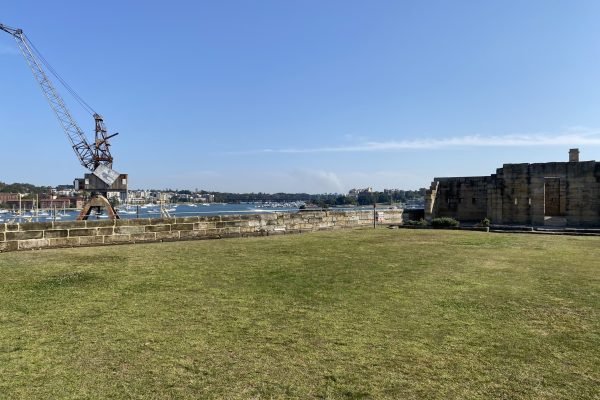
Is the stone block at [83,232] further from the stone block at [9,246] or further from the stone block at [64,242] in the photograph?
the stone block at [9,246]

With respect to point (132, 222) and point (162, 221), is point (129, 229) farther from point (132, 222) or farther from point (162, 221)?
point (162, 221)

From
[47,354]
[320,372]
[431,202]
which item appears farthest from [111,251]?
[431,202]

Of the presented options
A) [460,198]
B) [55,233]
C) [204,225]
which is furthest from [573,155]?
[55,233]

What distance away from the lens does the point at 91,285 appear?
582cm

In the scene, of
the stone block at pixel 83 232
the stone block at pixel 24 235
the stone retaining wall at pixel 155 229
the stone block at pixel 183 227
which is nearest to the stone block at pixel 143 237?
the stone retaining wall at pixel 155 229

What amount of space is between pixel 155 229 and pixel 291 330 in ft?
27.8

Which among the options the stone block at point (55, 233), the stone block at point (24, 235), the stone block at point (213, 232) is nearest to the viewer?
the stone block at point (24, 235)

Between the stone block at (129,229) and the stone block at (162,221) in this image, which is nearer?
the stone block at (129,229)

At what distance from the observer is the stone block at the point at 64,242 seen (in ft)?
31.7

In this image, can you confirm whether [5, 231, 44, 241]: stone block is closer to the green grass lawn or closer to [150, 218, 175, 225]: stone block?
the green grass lawn

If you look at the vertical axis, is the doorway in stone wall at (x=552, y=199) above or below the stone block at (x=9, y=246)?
above

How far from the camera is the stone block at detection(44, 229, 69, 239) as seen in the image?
9.62 m

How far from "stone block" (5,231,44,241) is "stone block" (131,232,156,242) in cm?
222

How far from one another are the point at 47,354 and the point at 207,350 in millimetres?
1304
